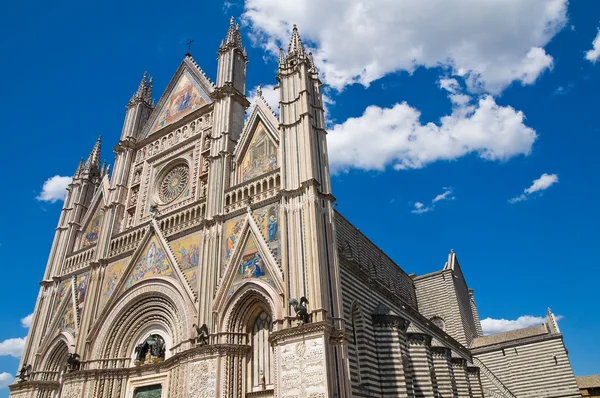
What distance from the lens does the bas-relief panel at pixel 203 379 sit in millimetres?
15555

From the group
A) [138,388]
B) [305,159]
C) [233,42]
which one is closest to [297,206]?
[305,159]

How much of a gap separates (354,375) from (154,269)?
10000 millimetres

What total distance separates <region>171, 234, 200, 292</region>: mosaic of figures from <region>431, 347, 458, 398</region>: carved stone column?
11514 millimetres

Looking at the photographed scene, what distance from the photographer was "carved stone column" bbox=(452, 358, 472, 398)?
23.3 meters

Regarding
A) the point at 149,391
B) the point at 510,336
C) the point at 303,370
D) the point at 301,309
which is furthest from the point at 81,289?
the point at 510,336

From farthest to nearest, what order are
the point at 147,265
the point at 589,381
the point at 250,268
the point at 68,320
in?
the point at 589,381, the point at 68,320, the point at 147,265, the point at 250,268

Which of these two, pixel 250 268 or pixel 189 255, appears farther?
pixel 189 255

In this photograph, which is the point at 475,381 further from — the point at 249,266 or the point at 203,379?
the point at 203,379

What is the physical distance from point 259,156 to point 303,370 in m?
9.37

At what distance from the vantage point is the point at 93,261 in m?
22.9

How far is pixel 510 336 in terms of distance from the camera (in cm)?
3183

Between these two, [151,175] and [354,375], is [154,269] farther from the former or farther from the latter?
[354,375]

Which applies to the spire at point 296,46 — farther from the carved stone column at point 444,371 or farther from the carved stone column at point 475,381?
the carved stone column at point 475,381

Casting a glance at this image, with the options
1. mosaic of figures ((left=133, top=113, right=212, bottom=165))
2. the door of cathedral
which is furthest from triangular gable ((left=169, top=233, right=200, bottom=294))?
mosaic of figures ((left=133, top=113, right=212, bottom=165))
